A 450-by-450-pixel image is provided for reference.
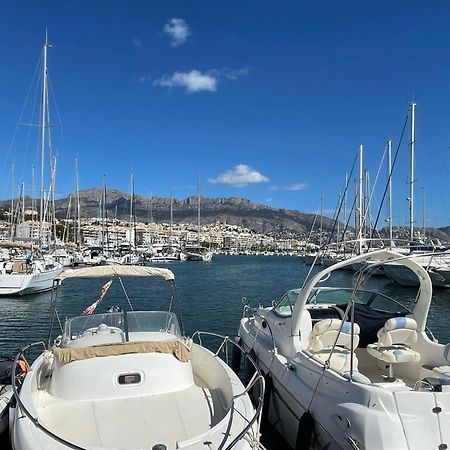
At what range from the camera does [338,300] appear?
11.5 m

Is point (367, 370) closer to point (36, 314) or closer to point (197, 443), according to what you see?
point (197, 443)

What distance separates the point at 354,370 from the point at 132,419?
11.8 ft

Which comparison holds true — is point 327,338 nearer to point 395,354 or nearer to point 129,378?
point 395,354

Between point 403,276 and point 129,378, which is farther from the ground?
point 129,378

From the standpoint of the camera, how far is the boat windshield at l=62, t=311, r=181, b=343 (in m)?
8.09

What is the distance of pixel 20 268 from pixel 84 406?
86.8 ft

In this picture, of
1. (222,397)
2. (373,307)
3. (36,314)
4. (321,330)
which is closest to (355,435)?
(222,397)

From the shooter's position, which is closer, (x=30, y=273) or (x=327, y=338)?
(x=327, y=338)

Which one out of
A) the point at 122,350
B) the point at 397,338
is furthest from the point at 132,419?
the point at 397,338

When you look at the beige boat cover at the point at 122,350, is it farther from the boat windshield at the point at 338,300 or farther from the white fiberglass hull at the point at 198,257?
the white fiberglass hull at the point at 198,257

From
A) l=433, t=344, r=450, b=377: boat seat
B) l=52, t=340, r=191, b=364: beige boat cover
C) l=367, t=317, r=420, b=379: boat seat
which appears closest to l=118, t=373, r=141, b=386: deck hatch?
l=52, t=340, r=191, b=364: beige boat cover

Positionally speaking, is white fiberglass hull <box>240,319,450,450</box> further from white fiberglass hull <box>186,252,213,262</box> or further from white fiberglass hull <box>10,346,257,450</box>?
white fiberglass hull <box>186,252,213,262</box>

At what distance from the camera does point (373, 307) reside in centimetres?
1062

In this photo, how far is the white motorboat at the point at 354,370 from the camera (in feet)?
19.6
